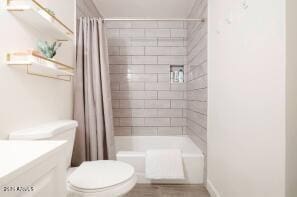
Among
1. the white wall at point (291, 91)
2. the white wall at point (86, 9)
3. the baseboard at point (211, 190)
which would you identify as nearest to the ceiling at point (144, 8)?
the white wall at point (86, 9)

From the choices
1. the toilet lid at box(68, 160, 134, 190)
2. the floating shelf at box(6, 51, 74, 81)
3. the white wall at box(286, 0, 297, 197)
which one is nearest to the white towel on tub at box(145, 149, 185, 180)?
the toilet lid at box(68, 160, 134, 190)

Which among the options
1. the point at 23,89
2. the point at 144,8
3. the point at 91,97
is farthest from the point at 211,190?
the point at 144,8

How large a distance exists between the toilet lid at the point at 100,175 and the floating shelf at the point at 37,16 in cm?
104

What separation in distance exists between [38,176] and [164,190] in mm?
1820

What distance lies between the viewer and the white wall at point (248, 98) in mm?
1028

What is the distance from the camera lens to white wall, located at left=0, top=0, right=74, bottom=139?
125 centimetres

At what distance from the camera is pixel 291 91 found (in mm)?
966

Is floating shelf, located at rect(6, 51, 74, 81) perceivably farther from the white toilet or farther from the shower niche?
the shower niche

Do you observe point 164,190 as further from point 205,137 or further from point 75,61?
point 75,61

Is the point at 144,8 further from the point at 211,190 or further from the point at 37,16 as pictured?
the point at 211,190

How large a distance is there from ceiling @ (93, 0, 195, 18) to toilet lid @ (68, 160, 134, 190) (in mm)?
2095

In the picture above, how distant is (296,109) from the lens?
3.18 feet

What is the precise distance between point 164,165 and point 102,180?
1167mm

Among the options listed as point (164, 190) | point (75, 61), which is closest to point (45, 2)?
point (75, 61)
